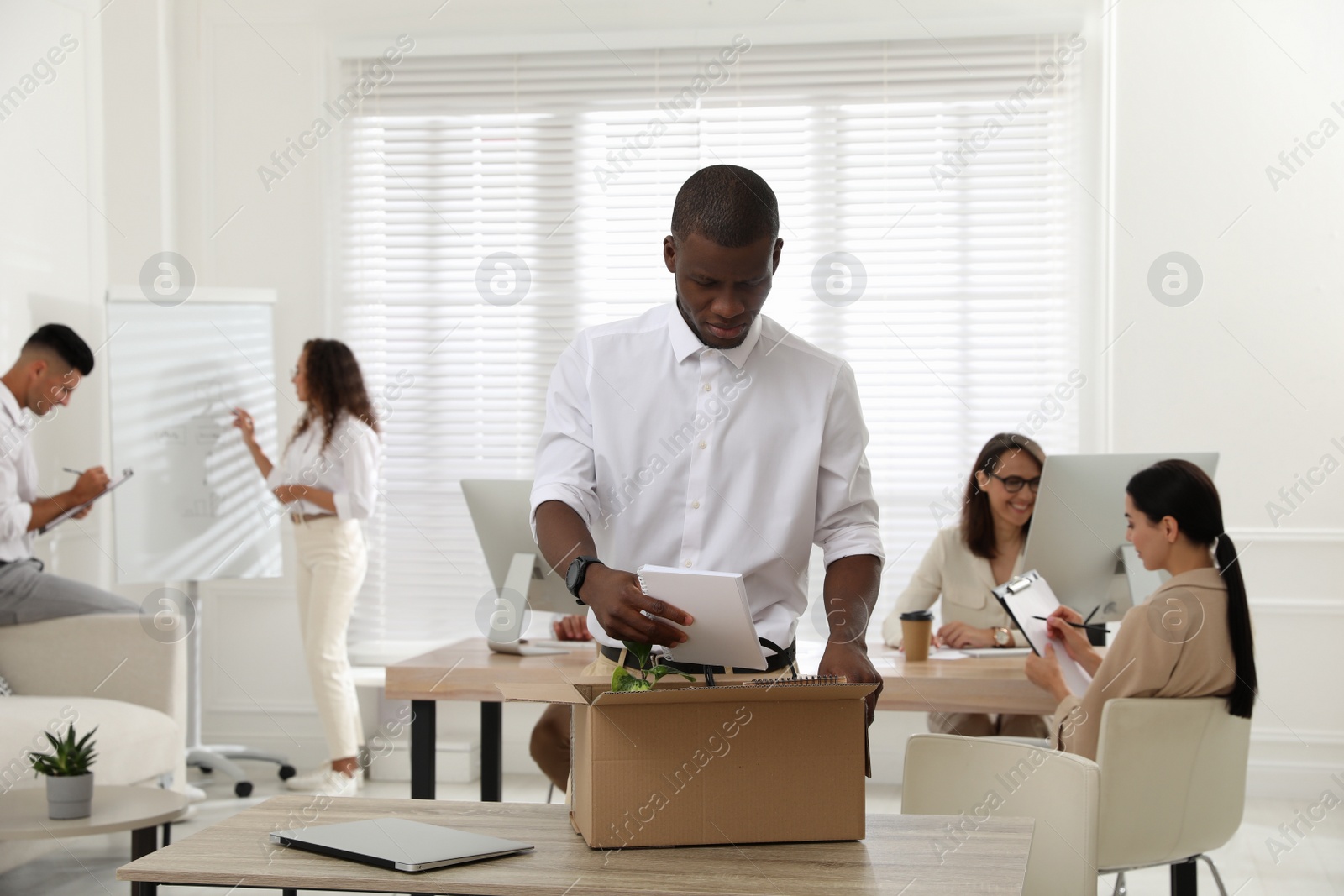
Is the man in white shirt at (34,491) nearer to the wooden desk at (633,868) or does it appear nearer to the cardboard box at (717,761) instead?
the wooden desk at (633,868)

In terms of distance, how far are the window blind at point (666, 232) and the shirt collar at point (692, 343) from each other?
3.18 meters

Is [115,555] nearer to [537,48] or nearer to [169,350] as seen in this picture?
[169,350]

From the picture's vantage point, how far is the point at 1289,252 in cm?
465

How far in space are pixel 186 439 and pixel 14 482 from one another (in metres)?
0.75

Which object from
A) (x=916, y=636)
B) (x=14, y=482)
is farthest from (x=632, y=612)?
(x=14, y=482)

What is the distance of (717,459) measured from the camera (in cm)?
190

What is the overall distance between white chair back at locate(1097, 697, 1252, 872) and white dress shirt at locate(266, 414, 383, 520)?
121 inches

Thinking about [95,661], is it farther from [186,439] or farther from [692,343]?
[692,343]

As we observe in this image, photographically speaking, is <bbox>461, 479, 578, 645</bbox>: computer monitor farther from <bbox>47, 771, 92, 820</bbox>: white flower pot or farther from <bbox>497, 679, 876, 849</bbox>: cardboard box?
<bbox>497, 679, 876, 849</bbox>: cardboard box

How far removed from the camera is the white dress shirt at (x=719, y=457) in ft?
6.18

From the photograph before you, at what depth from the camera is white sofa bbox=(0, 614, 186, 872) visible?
384 cm

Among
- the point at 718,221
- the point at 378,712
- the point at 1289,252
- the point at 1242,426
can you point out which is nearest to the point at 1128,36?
the point at 1289,252

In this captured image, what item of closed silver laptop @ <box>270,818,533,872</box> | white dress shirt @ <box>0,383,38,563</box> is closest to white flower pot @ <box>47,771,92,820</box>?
white dress shirt @ <box>0,383,38,563</box>

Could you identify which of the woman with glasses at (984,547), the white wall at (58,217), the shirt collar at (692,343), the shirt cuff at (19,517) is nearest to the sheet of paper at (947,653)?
the woman with glasses at (984,547)
